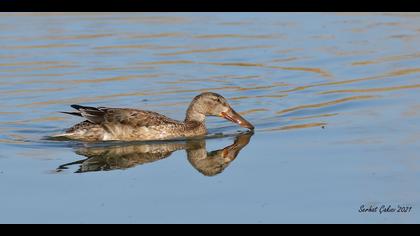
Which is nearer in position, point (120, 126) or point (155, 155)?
point (155, 155)

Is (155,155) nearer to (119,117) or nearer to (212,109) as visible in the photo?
(119,117)

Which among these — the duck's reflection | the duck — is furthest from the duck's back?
the duck's reflection

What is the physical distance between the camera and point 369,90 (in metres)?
16.7

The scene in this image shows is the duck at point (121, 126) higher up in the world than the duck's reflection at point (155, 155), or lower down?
higher up

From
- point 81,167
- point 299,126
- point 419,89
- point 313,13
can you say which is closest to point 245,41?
point 313,13

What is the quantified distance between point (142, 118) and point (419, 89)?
204 inches

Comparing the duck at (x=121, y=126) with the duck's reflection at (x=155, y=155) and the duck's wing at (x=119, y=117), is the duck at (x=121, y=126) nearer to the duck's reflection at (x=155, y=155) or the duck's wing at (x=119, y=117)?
the duck's wing at (x=119, y=117)

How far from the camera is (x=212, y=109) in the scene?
14453 mm

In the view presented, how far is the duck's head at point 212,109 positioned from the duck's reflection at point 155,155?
27 cm

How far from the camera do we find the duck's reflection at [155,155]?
12.2 meters

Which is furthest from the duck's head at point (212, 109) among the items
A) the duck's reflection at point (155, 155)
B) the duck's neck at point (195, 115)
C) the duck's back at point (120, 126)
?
the duck's back at point (120, 126)

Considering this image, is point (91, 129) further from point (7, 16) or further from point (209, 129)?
point (7, 16)

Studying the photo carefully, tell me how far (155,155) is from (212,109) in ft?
5.80

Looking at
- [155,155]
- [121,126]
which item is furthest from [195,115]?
[155,155]
